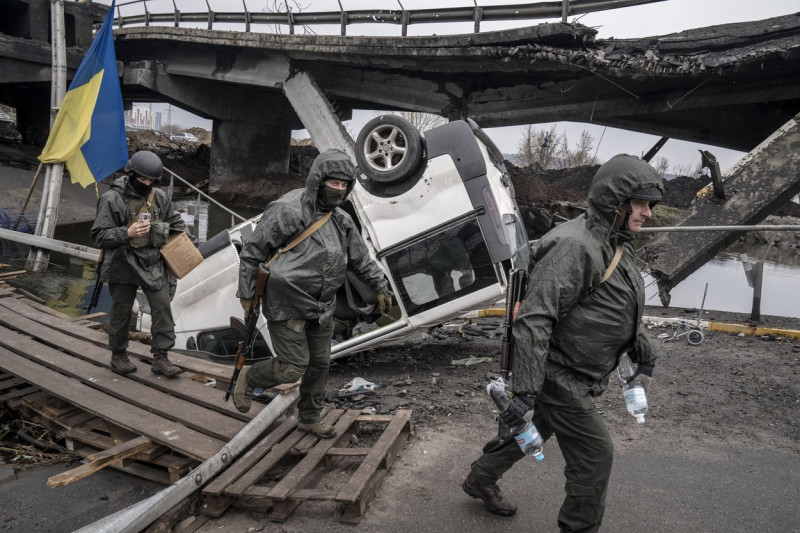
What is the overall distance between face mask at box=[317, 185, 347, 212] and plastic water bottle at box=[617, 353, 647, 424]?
2.09m

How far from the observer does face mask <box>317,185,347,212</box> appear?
3.91 m

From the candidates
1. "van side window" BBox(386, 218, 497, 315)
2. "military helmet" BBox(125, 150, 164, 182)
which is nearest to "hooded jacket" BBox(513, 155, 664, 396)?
"van side window" BBox(386, 218, 497, 315)

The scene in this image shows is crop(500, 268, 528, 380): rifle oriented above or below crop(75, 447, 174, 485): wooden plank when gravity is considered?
above

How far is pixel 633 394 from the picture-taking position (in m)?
3.08

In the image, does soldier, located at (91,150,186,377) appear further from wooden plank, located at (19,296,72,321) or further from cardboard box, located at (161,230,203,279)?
wooden plank, located at (19,296,72,321)

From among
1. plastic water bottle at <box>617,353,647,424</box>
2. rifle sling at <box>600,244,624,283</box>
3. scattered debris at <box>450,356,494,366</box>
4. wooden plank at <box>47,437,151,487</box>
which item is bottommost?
scattered debris at <box>450,356,494,366</box>

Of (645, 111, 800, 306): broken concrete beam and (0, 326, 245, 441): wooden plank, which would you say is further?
(645, 111, 800, 306): broken concrete beam

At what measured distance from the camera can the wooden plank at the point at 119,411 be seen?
4.01 metres

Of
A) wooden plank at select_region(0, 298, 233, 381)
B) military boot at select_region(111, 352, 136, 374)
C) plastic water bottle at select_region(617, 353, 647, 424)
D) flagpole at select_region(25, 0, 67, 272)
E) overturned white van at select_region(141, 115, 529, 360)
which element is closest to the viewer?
plastic water bottle at select_region(617, 353, 647, 424)

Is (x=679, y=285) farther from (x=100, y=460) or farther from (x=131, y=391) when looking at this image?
(x=100, y=460)

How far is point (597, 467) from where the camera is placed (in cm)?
275

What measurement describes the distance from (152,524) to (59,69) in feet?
39.7

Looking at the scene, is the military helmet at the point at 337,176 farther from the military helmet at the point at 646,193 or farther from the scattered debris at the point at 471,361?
the scattered debris at the point at 471,361

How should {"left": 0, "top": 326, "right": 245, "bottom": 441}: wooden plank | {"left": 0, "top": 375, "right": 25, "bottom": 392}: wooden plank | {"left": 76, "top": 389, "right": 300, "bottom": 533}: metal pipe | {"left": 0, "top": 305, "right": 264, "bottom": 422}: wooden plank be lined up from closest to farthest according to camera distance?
{"left": 76, "top": 389, "right": 300, "bottom": 533}: metal pipe
{"left": 0, "top": 326, "right": 245, "bottom": 441}: wooden plank
{"left": 0, "top": 305, "right": 264, "bottom": 422}: wooden plank
{"left": 0, "top": 375, "right": 25, "bottom": 392}: wooden plank
